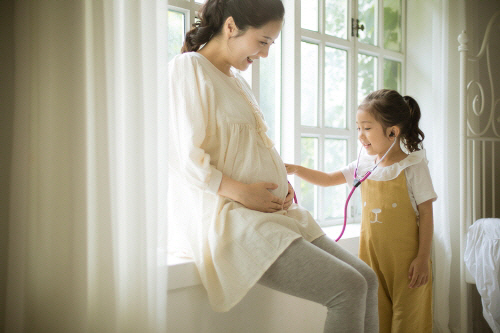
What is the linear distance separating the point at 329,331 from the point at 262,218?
1.04 ft

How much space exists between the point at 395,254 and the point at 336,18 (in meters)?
1.22

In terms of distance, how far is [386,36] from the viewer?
2156mm

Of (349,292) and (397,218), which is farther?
(397,218)

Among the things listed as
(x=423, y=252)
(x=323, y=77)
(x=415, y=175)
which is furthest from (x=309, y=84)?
(x=423, y=252)

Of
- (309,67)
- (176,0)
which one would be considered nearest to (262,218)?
(176,0)

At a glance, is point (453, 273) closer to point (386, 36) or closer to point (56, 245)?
point (386, 36)

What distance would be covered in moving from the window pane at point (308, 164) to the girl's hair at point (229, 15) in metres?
0.84

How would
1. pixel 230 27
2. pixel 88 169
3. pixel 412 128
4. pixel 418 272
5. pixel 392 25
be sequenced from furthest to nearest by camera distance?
pixel 392 25, pixel 412 128, pixel 418 272, pixel 230 27, pixel 88 169

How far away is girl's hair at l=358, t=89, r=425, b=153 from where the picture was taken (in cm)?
141

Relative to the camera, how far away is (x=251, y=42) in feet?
3.65

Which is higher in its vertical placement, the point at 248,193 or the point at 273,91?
the point at 273,91

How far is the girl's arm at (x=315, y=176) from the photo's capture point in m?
1.44

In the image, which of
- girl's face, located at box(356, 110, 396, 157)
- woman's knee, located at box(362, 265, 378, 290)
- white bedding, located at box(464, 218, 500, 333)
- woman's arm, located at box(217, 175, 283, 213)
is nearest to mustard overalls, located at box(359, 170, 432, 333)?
girl's face, located at box(356, 110, 396, 157)

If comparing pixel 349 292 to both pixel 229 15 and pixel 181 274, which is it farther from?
pixel 229 15
